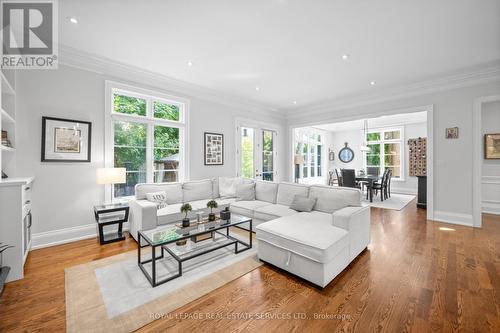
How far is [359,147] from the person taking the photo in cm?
945

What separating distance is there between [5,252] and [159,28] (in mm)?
3077

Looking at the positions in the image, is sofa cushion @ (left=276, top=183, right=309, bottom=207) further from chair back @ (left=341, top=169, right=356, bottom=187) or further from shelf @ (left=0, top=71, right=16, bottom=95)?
shelf @ (left=0, top=71, right=16, bottom=95)

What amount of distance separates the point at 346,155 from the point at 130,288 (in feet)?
32.0

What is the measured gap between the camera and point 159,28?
2.68 meters

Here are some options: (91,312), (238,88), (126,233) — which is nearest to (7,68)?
(126,233)

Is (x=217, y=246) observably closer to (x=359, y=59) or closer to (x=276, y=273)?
(x=276, y=273)

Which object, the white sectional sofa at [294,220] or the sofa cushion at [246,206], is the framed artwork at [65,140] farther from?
the sofa cushion at [246,206]

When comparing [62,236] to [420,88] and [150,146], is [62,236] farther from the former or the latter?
[420,88]

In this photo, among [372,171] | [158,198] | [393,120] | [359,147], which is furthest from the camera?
[359,147]

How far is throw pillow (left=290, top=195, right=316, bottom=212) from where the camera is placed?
11.1 feet

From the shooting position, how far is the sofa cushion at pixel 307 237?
2074 mm

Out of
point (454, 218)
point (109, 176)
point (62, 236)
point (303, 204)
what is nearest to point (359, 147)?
point (454, 218)

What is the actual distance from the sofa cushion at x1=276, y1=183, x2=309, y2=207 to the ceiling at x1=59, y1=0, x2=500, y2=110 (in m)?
2.19
